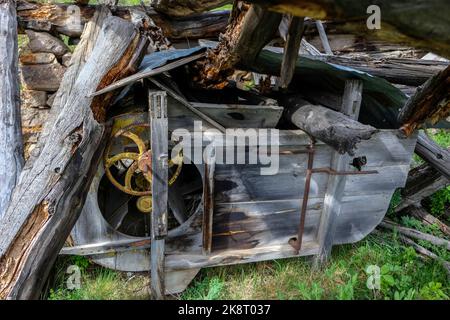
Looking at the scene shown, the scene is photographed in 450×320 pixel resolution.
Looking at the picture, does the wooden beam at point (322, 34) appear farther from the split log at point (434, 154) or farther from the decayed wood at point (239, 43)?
the decayed wood at point (239, 43)

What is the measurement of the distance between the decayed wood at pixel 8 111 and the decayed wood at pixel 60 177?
506mm

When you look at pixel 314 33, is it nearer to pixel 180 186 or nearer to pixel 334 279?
pixel 180 186

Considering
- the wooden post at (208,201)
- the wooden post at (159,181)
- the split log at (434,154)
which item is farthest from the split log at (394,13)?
the split log at (434,154)

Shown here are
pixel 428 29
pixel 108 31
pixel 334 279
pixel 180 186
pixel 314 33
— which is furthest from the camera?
pixel 314 33

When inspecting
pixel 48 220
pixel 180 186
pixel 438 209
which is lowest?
pixel 438 209

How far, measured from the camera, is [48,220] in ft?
7.14

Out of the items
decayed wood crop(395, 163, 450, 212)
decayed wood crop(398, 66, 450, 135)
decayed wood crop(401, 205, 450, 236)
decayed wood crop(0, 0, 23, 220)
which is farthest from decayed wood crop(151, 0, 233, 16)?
decayed wood crop(401, 205, 450, 236)

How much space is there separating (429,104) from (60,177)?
93.7 inches

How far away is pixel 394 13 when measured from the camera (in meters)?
0.96

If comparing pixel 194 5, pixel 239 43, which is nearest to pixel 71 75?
pixel 194 5

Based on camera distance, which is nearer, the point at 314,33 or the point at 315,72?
the point at 315,72

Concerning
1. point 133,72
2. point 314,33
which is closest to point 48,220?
point 133,72

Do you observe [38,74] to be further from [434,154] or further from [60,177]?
[434,154]
